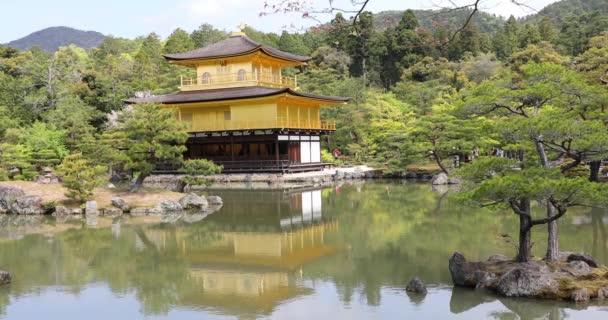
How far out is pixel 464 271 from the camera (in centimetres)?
765

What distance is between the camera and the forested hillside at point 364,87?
22.8m

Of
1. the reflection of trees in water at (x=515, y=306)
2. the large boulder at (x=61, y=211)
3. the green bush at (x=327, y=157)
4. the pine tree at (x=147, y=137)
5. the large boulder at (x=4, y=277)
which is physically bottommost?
the reflection of trees in water at (x=515, y=306)

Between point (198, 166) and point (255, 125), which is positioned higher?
point (255, 125)

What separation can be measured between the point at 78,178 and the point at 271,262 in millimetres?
8238

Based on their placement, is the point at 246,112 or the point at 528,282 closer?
the point at 528,282

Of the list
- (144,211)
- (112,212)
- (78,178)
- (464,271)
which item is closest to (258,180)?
(144,211)

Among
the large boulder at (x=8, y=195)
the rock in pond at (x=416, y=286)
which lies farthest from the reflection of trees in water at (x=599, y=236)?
the large boulder at (x=8, y=195)

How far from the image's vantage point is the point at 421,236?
1153 centimetres

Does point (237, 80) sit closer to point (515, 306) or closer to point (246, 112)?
point (246, 112)

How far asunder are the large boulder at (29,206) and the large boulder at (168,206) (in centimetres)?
321

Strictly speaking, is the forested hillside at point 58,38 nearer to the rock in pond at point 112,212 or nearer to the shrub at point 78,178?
the shrub at point 78,178

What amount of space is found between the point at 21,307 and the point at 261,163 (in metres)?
18.7

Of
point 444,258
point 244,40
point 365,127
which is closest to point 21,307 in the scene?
point 444,258

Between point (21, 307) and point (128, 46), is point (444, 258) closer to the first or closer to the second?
point (21, 307)
